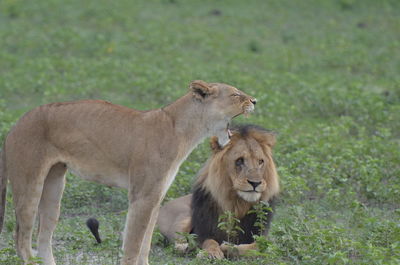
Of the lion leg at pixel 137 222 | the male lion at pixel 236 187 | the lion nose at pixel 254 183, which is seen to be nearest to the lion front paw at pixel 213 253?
the male lion at pixel 236 187

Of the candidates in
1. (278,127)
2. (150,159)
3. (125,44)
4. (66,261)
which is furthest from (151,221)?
(125,44)

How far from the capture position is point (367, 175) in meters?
6.39

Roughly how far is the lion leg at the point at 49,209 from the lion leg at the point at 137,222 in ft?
1.68

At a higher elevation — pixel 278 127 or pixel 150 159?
pixel 150 159

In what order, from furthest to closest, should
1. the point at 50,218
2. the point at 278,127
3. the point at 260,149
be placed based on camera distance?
the point at 278,127 → the point at 260,149 → the point at 50,218

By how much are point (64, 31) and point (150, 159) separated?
27.6ft

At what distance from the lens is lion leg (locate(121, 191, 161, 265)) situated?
423cm

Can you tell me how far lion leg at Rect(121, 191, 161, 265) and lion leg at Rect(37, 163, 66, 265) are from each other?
511 mm

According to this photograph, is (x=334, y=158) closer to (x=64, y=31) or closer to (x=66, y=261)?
(x=66, y=261)

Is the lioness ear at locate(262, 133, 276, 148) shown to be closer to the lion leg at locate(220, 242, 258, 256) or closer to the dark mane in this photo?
the dark mane

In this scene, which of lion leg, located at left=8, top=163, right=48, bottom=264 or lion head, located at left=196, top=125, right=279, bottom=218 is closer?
lion leg, located at left=8, top=163, right=48, bottom=264

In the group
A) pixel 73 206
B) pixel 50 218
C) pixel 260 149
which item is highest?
pixel 260 149

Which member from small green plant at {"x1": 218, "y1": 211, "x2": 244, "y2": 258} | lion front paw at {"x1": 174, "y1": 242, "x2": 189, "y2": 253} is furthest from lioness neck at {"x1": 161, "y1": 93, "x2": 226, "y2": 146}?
lion front paw at {"x1": 174, "y1": 242, "x2": 189, "y2": 253}

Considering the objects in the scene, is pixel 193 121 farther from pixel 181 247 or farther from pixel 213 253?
pixel 181 247
